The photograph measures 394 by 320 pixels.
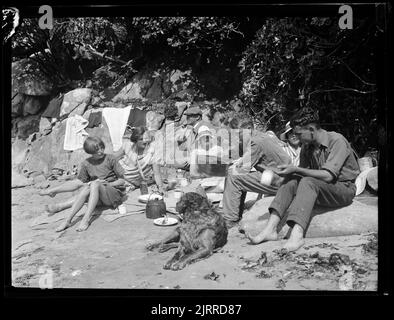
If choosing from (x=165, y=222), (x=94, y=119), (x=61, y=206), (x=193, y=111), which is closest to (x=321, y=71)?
(x=193, y=111)

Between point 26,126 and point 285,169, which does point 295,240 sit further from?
point 26,126

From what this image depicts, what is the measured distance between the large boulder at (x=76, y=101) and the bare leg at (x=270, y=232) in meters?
2.52

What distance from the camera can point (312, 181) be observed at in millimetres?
5797

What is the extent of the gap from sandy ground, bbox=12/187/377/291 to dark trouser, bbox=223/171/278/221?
22cm

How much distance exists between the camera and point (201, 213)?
5914 mm

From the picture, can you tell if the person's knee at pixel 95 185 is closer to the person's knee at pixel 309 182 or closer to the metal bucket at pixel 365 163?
the person's knee at pixel 309 182

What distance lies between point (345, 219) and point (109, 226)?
2694 millimetres

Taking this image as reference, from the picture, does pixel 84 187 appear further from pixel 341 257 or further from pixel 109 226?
Result: pixel 341 257

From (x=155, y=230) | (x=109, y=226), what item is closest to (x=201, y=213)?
(x=155, y=230)

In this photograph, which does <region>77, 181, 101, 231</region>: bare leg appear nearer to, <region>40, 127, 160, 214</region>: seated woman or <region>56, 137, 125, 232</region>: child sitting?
<region>56, 137, 125, 232</region>: child sitting

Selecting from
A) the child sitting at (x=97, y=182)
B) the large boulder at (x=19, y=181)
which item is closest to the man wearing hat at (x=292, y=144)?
the child sitting at (x=97, y=182)

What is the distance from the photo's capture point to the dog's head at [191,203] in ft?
19.4

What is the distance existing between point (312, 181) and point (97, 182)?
2.49m
